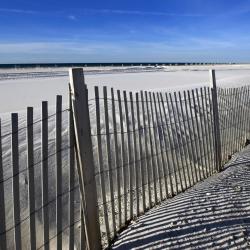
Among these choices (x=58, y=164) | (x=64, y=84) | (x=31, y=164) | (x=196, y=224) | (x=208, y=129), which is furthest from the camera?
(x=64, y=84)

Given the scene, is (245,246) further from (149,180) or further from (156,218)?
(149,180)

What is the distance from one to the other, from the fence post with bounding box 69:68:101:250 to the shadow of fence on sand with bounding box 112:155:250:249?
0.38 m

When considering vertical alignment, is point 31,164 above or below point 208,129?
above

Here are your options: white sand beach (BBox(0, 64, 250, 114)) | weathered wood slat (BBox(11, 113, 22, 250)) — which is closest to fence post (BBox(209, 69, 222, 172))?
weathered wood slat (BBox(11, 113, 22, 250))

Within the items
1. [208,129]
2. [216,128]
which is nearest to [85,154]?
[208,129]

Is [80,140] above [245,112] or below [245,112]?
above

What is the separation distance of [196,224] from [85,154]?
155 centimetres

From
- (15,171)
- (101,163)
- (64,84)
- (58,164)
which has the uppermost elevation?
(15,171)

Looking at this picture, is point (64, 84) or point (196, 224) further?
point (64, 84)

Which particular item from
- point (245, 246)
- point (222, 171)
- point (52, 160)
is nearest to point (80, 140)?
point (245, 246)

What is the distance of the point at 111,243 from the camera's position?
17.0 feet

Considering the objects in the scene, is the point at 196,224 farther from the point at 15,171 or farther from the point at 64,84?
the point at 64,84

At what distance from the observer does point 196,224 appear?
17.5ft

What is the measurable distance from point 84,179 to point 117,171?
100 centimetres
